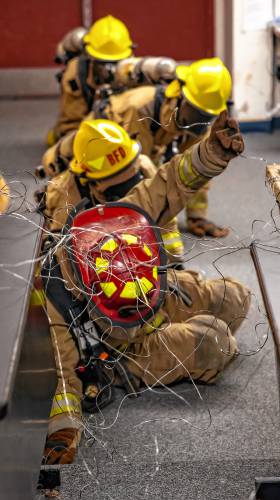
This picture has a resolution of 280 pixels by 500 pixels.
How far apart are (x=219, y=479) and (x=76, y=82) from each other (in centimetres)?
422

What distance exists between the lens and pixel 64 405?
136 inches

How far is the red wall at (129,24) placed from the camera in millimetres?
9336

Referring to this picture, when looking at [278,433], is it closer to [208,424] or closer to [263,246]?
[208,424]

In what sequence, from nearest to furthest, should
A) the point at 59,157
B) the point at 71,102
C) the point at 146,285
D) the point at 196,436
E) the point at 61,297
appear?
the point at 146,285 → the point at 61,297 → the point at 196,436 → the point at 59,157 → the point at 71,102

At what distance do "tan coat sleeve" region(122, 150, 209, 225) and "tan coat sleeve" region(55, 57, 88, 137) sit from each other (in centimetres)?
295

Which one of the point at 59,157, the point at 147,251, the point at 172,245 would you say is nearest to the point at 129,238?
the point at 147,251

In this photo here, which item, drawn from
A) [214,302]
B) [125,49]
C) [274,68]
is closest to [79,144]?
[214,302]

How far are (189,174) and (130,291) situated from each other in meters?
0.59

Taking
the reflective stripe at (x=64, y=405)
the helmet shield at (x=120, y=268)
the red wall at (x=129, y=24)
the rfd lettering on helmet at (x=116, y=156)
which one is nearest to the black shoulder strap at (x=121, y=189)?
the rfd lettering on helmet at (x=116, y=156)

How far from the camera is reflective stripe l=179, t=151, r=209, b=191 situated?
140 inches

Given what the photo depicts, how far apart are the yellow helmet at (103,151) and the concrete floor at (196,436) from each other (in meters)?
0.43

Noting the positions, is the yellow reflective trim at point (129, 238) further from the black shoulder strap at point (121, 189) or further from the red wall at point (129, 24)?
the red wall at point (129, 24)

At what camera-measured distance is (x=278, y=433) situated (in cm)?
357

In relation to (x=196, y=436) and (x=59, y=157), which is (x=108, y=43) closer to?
(x=59, y=157)
